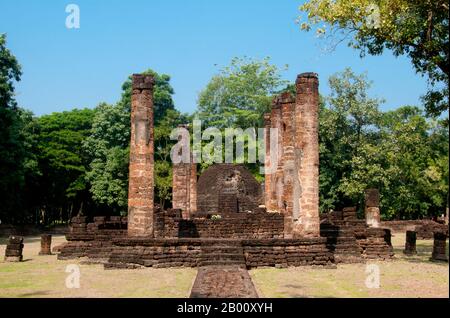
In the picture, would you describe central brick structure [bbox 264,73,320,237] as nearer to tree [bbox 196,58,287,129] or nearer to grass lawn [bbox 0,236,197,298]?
grass lawn [bbox 0,236,197,298]

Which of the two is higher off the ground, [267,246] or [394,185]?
[394,185]

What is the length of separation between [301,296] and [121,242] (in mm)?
6880

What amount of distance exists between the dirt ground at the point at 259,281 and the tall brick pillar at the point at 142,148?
2213 mm

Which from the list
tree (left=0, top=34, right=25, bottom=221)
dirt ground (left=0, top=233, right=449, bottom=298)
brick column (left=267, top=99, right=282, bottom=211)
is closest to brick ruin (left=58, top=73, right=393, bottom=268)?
dirt ground (left=0, top=233, right=449, bottom=298)

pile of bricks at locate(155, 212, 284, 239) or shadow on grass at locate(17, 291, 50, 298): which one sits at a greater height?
pile of bricks at locate(155, 212, 284, 239)

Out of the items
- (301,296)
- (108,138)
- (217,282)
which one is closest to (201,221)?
(217,282)

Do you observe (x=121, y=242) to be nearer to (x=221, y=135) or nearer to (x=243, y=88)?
(x=221, y=135)

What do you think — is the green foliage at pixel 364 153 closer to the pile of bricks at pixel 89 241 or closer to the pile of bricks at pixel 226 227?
the pile of bricks at pixel 226 227

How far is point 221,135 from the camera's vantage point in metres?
48.5

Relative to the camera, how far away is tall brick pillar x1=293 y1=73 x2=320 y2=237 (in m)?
16.2

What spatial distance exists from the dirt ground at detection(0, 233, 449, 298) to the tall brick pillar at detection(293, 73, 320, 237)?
1.75 m

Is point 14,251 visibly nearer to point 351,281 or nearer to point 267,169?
point 351,281

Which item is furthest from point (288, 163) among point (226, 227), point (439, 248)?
point (439, 248)
